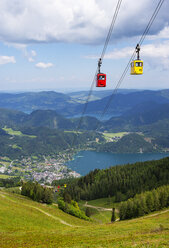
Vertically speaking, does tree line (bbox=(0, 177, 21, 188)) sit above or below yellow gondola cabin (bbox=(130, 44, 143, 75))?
below

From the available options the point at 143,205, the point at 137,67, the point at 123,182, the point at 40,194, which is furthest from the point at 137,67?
the point at 123,182

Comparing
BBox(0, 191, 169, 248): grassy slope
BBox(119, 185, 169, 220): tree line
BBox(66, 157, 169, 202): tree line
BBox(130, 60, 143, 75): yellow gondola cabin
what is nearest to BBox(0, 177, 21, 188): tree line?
BBox(66, 157, 169, 202): tree line

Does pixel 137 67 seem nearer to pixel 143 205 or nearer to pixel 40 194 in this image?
pixel 143 205

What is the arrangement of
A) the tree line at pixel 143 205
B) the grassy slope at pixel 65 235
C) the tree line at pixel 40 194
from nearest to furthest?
the grassy slope at pixel 65 235
the tree line at pixel 143 205
the tree line at pixel 40 194

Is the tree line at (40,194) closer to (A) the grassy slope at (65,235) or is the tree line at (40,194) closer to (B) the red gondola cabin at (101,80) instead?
(A) the grassy slope at (65,235)

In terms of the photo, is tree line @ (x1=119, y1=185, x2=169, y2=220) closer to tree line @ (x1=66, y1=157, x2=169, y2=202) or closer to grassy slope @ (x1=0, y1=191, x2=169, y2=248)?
grassy slope @ (x1=0, y1=191, x2=169, y2=248)

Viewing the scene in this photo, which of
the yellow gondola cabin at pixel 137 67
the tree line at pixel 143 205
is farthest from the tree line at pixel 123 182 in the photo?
the yellow gondola cabin at pixel 137 67
